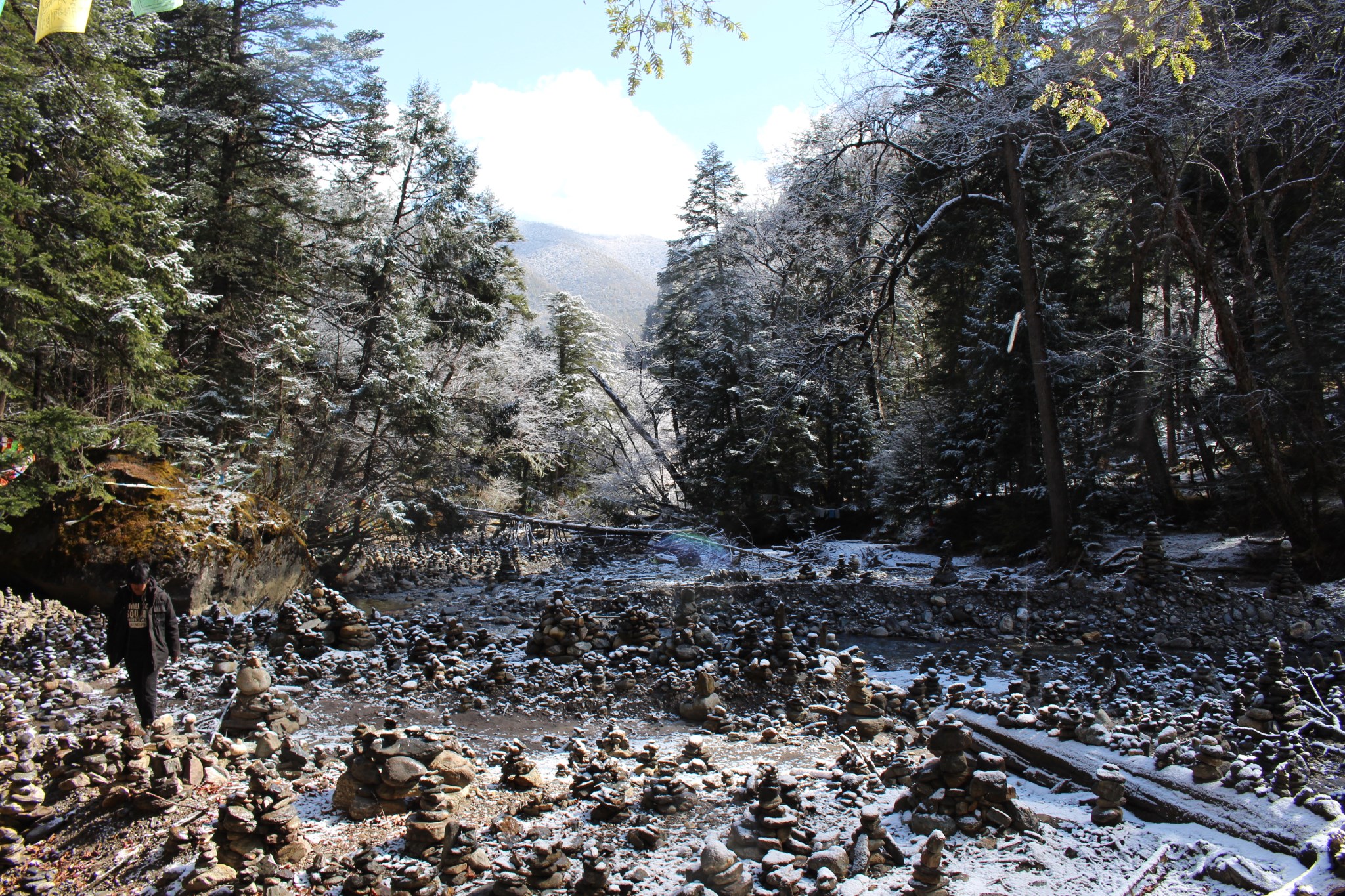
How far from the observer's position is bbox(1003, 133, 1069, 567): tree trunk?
12312 mm

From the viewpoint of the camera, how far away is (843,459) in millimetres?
22219

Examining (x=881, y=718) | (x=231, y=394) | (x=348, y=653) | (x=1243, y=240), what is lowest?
(x=348, y=653)

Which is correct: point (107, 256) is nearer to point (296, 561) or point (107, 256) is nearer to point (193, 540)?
point (193, 540)

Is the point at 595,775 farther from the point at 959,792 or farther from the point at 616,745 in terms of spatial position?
the point at 959,792

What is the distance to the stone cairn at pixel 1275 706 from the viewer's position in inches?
184

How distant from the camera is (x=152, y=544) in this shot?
959cm

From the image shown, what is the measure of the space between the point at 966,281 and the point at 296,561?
1790 cm

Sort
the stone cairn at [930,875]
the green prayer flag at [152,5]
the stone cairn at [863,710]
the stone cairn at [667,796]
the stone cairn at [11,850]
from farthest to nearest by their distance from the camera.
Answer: the stone cairn at [863,710] < the stone cairn at [667,796] < the stone cairn at [11,850] < the stone cairn at [930,875] < the green prayer flag at [152,5]

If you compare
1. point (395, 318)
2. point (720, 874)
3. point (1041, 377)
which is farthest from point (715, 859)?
point (395, 318)

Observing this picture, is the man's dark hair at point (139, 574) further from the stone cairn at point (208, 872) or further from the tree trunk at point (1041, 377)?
the tree trunk at point (1041, 377)

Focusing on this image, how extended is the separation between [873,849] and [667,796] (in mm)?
1312

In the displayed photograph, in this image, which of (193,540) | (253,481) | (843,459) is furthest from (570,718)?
(843,459)

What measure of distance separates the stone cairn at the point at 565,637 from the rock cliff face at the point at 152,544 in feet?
16.7

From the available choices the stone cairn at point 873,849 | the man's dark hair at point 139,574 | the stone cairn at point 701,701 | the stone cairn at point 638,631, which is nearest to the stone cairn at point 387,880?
the stone cairn at point 873,849
